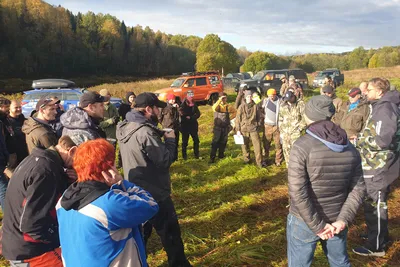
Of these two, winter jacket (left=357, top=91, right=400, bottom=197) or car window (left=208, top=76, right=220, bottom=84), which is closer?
winter jacket (left=357, top=91, right=400, bottom=197)

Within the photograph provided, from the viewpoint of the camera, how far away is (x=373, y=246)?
3447mm

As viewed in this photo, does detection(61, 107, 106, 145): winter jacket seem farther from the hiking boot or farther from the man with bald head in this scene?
the hiking boot

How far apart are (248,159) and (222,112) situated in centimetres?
131

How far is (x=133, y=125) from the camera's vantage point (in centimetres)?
295

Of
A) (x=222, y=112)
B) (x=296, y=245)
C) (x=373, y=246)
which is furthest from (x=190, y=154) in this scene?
(x=296, y=245)

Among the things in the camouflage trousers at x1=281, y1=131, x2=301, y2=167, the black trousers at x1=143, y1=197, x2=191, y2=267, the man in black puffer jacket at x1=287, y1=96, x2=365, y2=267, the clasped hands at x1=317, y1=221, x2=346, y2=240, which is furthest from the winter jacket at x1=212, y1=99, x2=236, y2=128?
the clasped hands at x1=317, y1=221, x2=346, y2=240

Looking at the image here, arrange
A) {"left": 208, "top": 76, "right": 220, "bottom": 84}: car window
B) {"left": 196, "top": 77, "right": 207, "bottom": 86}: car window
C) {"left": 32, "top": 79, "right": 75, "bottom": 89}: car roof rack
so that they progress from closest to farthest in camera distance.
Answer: {"left": 32, "top": 79, "right": 75, "bottom": 89}: car roof rack < {"left": 196, "top": 77, "right": 207, "bottom": 86}: car window < {"left": 208, "top": 76, "right": 220, "bottom": 84}: car window

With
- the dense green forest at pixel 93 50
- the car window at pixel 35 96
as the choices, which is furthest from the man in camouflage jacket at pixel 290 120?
the dense green forest at pixel 93 50

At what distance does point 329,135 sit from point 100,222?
165 cm

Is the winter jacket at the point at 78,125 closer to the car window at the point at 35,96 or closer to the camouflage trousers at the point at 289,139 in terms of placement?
the camouflage trousers at the point at 289,139

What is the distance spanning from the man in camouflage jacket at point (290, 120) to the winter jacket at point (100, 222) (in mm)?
4562

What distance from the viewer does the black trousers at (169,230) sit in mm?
3059

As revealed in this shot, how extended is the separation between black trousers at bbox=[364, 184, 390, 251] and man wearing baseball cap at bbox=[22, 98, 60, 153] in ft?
11.9

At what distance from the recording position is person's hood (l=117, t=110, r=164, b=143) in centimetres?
291
